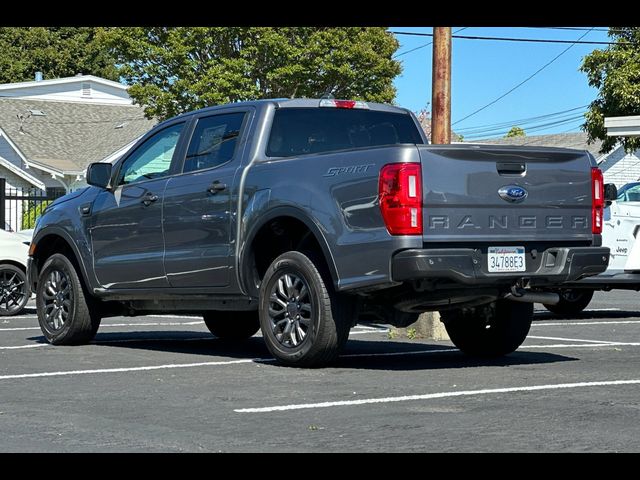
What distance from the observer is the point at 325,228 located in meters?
9.34

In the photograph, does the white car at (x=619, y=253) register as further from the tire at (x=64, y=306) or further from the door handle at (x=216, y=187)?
the door handle at (x=216, y=187)

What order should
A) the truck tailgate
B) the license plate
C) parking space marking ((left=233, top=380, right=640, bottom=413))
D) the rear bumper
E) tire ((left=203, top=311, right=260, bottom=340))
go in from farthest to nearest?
tire ((left=203, top=311, right=260, bottom=340)) → the license plate → the truck tailgate → the rear bumper → parking space marking ((left=233, top=380, right=640, bottom=413))

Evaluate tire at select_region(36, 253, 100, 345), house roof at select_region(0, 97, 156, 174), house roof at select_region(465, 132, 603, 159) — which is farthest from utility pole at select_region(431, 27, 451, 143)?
house roof at select_region(465, 132, 603, 159)

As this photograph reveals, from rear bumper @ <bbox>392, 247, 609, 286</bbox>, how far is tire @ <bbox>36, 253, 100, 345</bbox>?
154 inches

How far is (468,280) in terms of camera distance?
9008 mm

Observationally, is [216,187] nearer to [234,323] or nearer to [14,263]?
[234,323]

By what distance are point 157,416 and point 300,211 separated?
265 centimetres

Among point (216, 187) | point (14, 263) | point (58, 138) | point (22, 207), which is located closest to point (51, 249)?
point (216, 187)

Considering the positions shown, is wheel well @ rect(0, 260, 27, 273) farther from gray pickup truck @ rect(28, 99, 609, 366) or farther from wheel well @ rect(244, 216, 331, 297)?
wheel well @ rect(244, 216, 331, 297)

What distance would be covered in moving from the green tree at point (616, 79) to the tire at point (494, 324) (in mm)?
26579

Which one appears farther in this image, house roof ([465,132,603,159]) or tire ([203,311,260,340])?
house roof ([465,132,603,159])

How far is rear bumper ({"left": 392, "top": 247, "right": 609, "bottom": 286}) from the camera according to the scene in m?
8.82
